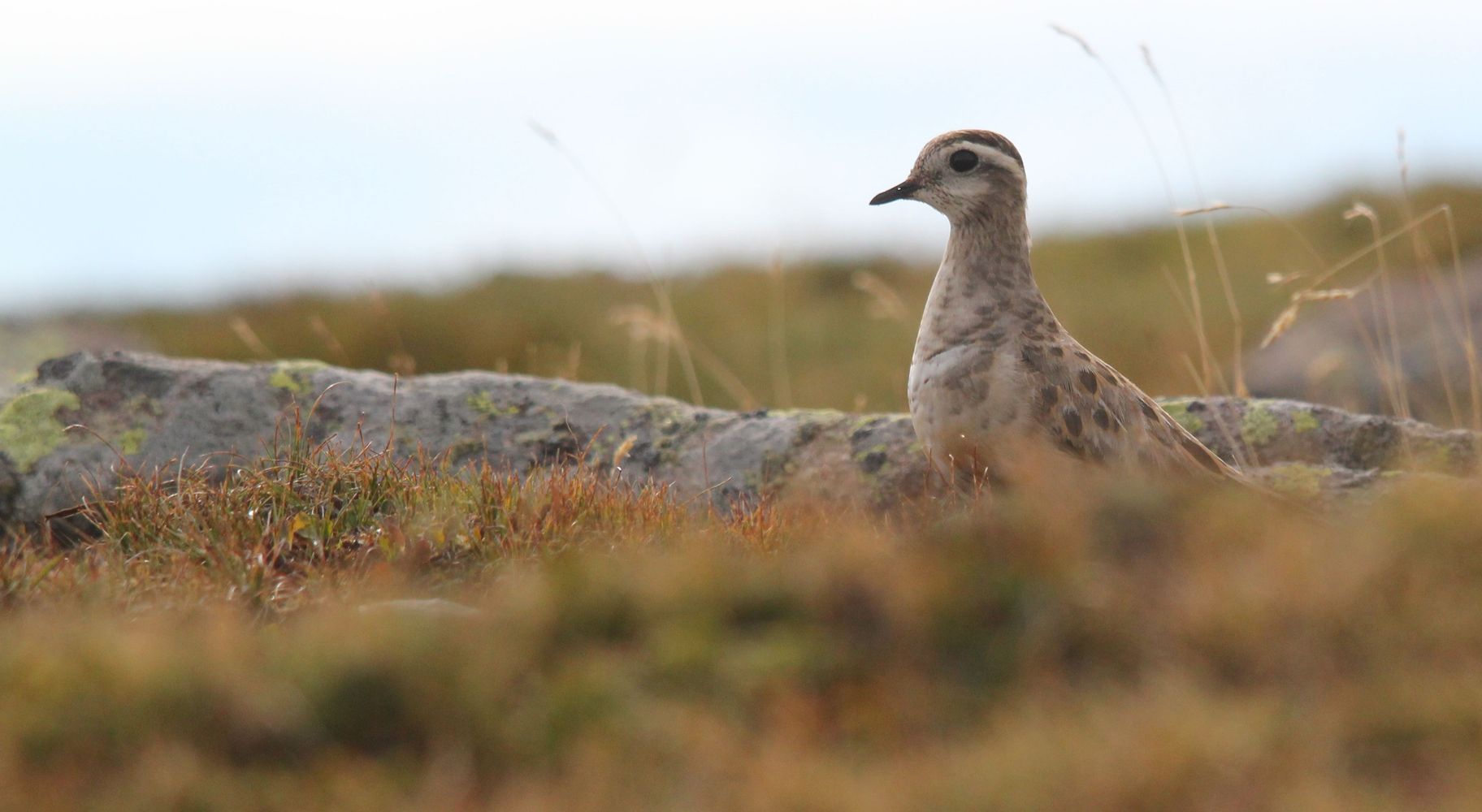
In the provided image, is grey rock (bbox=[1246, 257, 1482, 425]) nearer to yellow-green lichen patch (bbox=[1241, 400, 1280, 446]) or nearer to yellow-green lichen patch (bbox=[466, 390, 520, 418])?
yellow-green lichen patch (bbox=[1241, 400, 1280, 446])

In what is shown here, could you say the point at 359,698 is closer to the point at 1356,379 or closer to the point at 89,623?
the point at 89,623

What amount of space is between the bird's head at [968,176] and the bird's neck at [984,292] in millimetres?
88

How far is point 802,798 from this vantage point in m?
2.94

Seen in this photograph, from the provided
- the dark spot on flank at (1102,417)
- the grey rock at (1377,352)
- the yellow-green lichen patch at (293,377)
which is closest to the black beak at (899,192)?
the dark spot on flank at (1102,417)

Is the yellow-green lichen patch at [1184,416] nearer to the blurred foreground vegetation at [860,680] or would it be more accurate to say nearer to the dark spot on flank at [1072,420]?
the dark spot on flank at [1072,420]

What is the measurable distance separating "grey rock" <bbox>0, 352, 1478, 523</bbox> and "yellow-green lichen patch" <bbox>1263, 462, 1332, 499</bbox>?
0.39 meters

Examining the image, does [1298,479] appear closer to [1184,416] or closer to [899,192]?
[1184,416]

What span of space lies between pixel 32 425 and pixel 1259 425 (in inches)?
242

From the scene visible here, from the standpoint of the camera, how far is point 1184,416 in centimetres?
688

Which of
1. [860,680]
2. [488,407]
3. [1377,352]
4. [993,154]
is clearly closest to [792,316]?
[1377,352]

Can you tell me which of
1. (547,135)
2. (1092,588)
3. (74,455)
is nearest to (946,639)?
(1092,588)

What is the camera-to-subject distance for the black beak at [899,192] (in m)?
6.50

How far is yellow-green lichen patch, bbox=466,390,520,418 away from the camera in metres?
7.03

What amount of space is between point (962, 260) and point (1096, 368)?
817 mm
